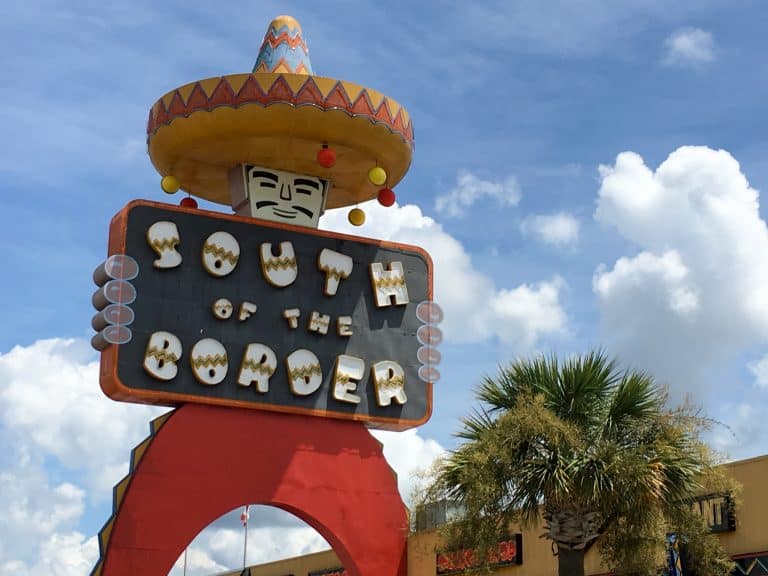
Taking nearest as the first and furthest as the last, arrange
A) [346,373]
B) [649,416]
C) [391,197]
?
[649,416]
[346,373]
[391,197]

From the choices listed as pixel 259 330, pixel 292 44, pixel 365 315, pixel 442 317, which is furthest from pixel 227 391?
pixel 292 44

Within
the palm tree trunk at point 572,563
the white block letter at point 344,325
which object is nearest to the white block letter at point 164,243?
the white block letter at point 344,325

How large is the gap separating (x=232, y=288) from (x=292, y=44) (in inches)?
198

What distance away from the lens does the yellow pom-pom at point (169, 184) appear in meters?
23.7

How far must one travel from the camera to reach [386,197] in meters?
24.5

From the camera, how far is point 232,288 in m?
22.3

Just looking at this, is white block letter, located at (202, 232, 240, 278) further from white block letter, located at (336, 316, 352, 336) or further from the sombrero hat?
white block letter, located at (336, 316, 352, 336)

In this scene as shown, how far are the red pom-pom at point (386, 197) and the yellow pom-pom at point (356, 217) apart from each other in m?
0.82

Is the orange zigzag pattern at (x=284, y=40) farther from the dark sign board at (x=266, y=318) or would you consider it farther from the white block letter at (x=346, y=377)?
the white block letter at (x=346, y=377)

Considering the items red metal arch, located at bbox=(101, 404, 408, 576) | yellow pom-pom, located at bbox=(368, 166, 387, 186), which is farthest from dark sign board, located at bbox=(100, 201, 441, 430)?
yellow pom-pom, located at bbox=(368, 166, 387, 186)

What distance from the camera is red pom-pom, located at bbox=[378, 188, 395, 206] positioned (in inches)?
962

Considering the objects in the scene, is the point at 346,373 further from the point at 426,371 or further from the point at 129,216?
the point at 129,216

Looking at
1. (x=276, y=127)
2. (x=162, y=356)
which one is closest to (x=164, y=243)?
(x=162, y=356)

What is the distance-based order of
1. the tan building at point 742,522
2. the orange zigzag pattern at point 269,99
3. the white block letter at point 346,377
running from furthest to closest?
the white block letter at point 346,377, the orange zigzag pattern at point 269,99, the tan building at point 742,522
